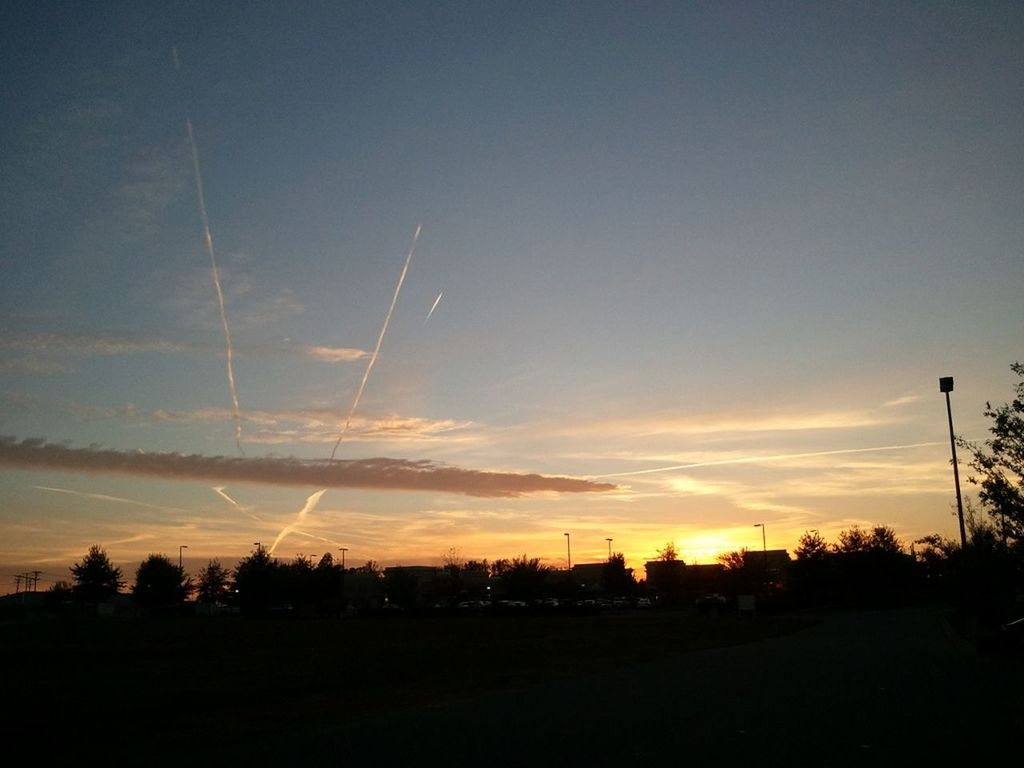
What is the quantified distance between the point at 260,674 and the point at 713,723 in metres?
16.5

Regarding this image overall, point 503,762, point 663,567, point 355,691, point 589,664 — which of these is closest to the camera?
point 503,762

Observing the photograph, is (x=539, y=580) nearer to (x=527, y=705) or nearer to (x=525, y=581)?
(x=525, y=581)

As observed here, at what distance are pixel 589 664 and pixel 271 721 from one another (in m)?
14.4

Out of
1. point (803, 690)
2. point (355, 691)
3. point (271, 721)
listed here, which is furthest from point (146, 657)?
point (803, 690)

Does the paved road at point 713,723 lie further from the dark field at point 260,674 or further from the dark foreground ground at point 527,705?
A: the dark field at point 260,674

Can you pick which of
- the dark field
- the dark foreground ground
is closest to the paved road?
the dark foreground ground

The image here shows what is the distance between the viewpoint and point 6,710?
1895 cm

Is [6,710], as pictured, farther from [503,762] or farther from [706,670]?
[706,670]

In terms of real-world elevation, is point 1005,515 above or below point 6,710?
above

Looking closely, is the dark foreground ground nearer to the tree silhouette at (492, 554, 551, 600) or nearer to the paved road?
the paved road

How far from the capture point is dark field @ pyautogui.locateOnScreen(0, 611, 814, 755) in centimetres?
1703

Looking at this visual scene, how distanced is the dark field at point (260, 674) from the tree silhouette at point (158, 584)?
7809cm

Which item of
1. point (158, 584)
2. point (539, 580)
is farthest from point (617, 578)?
point (158, 584)

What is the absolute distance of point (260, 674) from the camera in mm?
27016
